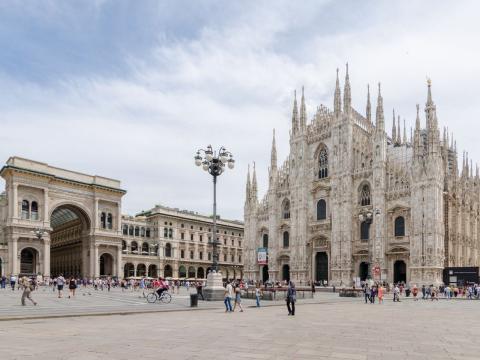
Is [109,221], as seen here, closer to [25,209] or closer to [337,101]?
[25,209]

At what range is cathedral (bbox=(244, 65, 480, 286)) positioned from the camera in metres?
50.5

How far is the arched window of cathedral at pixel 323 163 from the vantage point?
6303 cm

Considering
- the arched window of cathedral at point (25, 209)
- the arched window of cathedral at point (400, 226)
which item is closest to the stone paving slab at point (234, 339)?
the arched window of cathedral at point (400, 226)

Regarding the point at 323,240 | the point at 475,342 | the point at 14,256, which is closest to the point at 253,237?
the point at 323,240

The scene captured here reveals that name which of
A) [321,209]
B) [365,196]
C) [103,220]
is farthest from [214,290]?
[103,220]

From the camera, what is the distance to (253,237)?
70.1 metres

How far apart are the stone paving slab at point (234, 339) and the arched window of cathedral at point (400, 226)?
37358 millimetres

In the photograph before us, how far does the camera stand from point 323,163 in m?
63.5

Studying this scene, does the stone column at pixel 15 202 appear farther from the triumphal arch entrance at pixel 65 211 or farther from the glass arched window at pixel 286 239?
the glass arched window at pixel 286 239

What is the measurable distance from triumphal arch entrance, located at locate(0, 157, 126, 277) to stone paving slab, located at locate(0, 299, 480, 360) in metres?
46.0

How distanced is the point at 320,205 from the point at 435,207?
16766mm

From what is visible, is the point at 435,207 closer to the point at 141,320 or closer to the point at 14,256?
the point at 141,320

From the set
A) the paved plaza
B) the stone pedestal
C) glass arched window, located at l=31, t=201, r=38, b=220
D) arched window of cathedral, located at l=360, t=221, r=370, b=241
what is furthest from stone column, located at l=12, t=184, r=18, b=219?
the paved plaza

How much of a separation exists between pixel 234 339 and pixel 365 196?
158 feet
